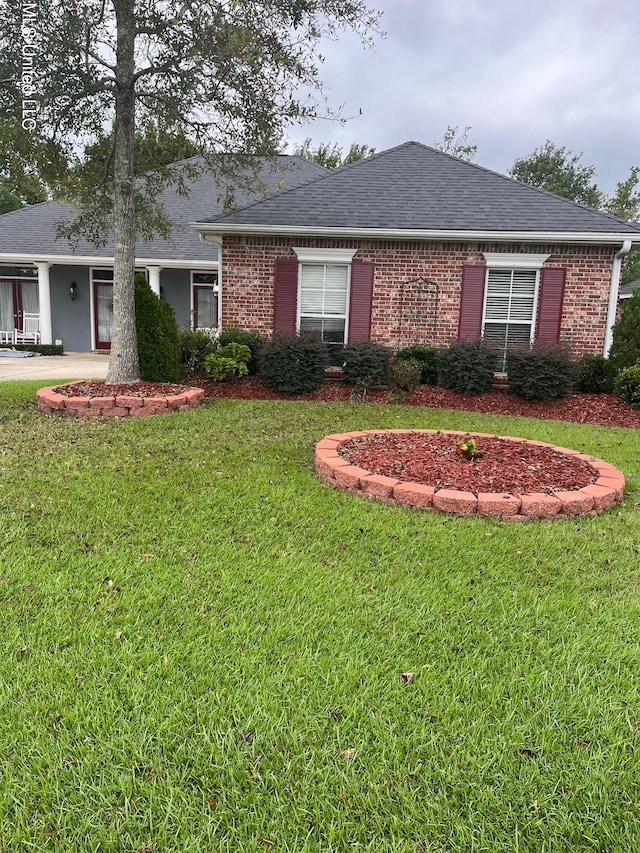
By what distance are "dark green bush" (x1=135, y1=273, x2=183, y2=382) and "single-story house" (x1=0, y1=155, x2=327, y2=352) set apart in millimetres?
7759

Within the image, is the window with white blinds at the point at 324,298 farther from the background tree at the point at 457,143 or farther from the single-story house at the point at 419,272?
the background tree at the point at 457,143

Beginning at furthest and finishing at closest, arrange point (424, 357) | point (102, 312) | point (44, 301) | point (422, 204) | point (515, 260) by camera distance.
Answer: point (102, 312) < point (44, 301) < point (422, 204) < point (515, 260) < point (424, 357)

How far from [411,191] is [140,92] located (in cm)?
554

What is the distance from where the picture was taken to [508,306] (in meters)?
10.2

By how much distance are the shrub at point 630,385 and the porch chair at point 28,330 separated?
52.2ft

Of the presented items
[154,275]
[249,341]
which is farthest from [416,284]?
[154,275]

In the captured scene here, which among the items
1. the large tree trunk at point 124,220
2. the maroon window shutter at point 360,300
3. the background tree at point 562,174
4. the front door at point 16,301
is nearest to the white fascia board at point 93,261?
the front door at point 16,301

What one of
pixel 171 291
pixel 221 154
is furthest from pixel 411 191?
pixel 171 291

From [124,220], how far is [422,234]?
198 inches

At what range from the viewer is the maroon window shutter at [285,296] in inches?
403

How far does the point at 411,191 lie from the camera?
1115 centimetres

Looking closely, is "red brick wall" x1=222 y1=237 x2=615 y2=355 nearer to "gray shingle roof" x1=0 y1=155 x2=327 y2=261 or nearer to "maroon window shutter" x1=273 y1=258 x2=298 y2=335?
"maroon window shutter" x1=273 y1=258 x2=298 y2=335

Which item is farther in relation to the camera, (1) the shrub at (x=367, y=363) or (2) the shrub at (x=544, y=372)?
(1) the shrub at (x=367, y=363)

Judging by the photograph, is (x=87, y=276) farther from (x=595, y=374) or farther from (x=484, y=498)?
(x=484, y=498)
